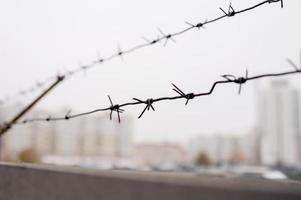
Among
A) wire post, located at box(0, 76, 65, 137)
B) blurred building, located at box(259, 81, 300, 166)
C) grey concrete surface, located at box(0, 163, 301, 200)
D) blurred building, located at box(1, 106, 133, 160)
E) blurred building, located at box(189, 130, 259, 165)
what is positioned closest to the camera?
grey concrete surface, located at box(0, 163, 301, 200)

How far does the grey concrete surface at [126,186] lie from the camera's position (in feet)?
2.70

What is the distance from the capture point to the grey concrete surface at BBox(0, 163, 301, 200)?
2.70 feet

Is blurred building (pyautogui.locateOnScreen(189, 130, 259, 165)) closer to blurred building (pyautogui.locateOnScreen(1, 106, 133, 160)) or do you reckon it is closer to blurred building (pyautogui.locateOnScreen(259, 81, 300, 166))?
blurred building (pyautogui.locateOnScreen(259, 81, 300, 166))

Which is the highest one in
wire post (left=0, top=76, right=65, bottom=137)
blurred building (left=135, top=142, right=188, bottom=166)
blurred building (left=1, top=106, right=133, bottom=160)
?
wire post (left=0, top=76, right=65, bottom=137)

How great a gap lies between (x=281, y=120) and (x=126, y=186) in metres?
108

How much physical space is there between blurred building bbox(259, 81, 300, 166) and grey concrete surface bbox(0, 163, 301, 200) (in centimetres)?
9901

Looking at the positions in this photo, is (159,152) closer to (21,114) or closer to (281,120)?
(281,120)

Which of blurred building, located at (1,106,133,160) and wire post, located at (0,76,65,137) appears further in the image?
blurred building, located at (1,106,133,160)

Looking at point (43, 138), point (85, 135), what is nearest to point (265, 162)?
point (85, 135)

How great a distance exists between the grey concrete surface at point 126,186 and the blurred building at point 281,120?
99.0 metres

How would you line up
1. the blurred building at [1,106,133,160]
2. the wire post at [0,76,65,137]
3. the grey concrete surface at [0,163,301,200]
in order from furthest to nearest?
the blurred building at [1,106,133,160] → the wire post at [0,76,65,137] → the grey concrete surface at [0,163,301,200]

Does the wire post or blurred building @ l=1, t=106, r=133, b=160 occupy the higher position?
the wire post

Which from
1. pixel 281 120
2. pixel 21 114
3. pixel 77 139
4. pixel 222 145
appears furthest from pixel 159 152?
pixel 21 114

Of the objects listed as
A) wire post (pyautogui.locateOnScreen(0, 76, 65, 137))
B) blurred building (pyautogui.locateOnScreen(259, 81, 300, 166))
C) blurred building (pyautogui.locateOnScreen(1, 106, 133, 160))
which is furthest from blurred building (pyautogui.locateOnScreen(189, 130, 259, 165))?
wire post (pyautogui.locateOnScreen(0, 76, 65, 137))
